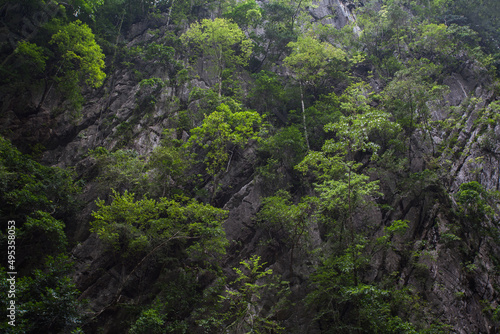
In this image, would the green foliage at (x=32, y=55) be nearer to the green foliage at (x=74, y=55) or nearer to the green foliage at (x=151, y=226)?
the green foliage at (x=74, y=55)

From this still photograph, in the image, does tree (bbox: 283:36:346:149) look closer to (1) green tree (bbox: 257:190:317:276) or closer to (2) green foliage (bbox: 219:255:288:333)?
(1) green tree (bbox: 257:190:317:276)

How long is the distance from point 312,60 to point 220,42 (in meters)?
6.49

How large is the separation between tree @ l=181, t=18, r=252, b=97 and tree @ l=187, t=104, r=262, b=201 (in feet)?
18.5

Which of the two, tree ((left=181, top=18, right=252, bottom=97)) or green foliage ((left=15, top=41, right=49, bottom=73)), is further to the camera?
tree ((left=181, top=18, right=252, bottom=97))

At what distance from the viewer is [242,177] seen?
49.4ft

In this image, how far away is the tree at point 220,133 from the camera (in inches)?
546

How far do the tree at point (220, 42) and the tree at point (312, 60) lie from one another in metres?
3.59

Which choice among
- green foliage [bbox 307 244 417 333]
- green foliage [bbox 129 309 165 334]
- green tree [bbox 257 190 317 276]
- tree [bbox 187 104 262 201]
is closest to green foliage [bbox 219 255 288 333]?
green foliage [bbox 307 244 417 333]

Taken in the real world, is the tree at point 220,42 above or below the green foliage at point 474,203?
above

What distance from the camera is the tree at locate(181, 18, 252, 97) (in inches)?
767

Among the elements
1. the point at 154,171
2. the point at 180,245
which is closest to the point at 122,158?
the point at 154,171

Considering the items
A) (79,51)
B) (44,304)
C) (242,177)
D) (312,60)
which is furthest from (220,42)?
(44,304)

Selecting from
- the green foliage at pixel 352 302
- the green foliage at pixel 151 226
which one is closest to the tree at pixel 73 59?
the green foliage at pixel 151 226

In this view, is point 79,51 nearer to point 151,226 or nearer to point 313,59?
point 151,226
